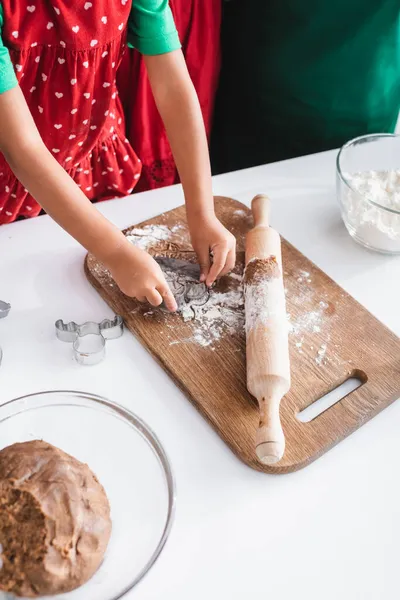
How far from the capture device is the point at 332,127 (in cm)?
133

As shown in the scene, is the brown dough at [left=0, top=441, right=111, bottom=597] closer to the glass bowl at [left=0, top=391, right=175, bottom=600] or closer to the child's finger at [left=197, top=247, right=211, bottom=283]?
the glass bowl at [left=0, top=391, right=175, bottom=600]

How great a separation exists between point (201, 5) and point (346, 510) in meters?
1.03

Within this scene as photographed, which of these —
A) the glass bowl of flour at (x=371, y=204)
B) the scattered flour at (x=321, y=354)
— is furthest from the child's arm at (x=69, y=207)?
the glass bowl of flour at (x=371, y=204)

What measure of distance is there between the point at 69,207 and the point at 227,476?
1.42 ft

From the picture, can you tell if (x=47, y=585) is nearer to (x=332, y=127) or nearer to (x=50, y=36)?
(x=50, y=36)

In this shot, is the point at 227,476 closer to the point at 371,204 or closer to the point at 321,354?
the point at 321,354

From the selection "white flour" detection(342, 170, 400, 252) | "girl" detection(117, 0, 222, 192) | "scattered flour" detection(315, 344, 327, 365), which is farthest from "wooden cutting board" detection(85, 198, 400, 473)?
"girl" detection(117, 0, 222, 192)

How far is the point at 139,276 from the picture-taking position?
839 millimetres

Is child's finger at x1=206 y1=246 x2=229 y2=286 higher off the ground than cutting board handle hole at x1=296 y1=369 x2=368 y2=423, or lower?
higher

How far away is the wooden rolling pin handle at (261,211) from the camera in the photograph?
3.21 ft

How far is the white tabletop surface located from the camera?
0.63 m

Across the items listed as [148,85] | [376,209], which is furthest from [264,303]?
[148,85]

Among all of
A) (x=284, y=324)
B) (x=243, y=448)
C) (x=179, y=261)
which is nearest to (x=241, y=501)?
(x=243, y=448)

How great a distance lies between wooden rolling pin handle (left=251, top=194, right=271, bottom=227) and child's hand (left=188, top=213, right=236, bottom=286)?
0.20 feet
